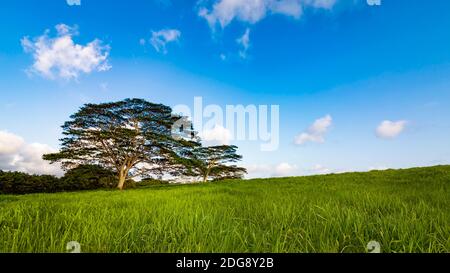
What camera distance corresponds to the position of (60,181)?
31.0 metres

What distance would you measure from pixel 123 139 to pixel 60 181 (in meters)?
8.35

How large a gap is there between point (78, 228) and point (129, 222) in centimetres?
60

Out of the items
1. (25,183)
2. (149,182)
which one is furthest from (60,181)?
(149,182)

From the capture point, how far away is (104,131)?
29578 mm

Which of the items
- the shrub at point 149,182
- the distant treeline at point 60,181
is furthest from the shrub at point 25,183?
the shrub at point 149,182

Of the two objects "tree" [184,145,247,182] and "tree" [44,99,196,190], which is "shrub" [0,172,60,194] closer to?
"tree" [44,99,196,190]

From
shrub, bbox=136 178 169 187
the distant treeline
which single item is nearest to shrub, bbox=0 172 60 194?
the distant treeline

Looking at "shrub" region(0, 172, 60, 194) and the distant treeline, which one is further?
the distant treeline

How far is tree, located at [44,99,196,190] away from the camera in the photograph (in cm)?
2927

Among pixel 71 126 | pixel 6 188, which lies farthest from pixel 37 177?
pixel 71 126

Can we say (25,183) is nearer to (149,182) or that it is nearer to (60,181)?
(60,181)

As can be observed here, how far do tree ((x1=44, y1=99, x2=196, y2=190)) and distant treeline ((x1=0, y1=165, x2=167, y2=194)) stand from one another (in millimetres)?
793
